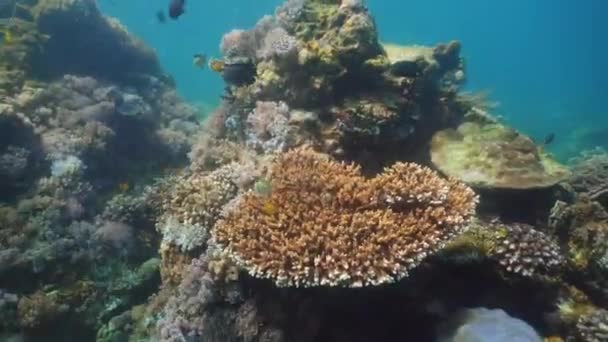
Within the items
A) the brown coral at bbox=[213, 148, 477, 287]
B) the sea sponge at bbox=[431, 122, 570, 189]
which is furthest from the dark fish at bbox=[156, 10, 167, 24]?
the brown coral at bbox=[213, 148, 477, 287]

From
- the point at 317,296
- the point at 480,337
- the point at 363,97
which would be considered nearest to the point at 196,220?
the point at 317,296

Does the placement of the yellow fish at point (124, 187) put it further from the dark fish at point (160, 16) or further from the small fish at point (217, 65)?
the dark fish at point (160, 16)

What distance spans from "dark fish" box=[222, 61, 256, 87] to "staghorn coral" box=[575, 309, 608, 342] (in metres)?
5.62

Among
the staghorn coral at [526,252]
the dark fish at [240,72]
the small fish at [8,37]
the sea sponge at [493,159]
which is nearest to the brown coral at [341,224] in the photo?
the staghorn coral at [526,252]

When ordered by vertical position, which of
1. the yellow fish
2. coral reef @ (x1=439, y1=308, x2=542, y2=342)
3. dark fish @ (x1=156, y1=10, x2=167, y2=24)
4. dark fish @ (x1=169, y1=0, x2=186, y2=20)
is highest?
dark fish @ (x1=156, y1=10, x2=167, y2=24)

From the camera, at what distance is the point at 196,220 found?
6.33 metres

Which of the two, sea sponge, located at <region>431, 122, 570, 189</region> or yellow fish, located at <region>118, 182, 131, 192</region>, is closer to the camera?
sea sponge, located at <region>431, 122, 570, 189</region>

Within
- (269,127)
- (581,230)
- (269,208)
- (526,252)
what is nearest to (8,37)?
(269,127)

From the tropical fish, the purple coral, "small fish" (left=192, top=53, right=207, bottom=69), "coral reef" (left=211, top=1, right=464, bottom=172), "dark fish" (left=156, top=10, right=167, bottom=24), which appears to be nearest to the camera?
the tropical fish

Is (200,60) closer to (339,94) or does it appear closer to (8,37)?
(339,94)

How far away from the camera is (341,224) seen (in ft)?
15.6

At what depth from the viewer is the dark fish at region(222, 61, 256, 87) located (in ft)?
25.0

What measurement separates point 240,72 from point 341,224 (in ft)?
12.8

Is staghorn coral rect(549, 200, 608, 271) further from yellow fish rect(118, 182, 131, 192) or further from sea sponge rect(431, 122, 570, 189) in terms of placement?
yellow fish rect(118, 182, 131, 192)
